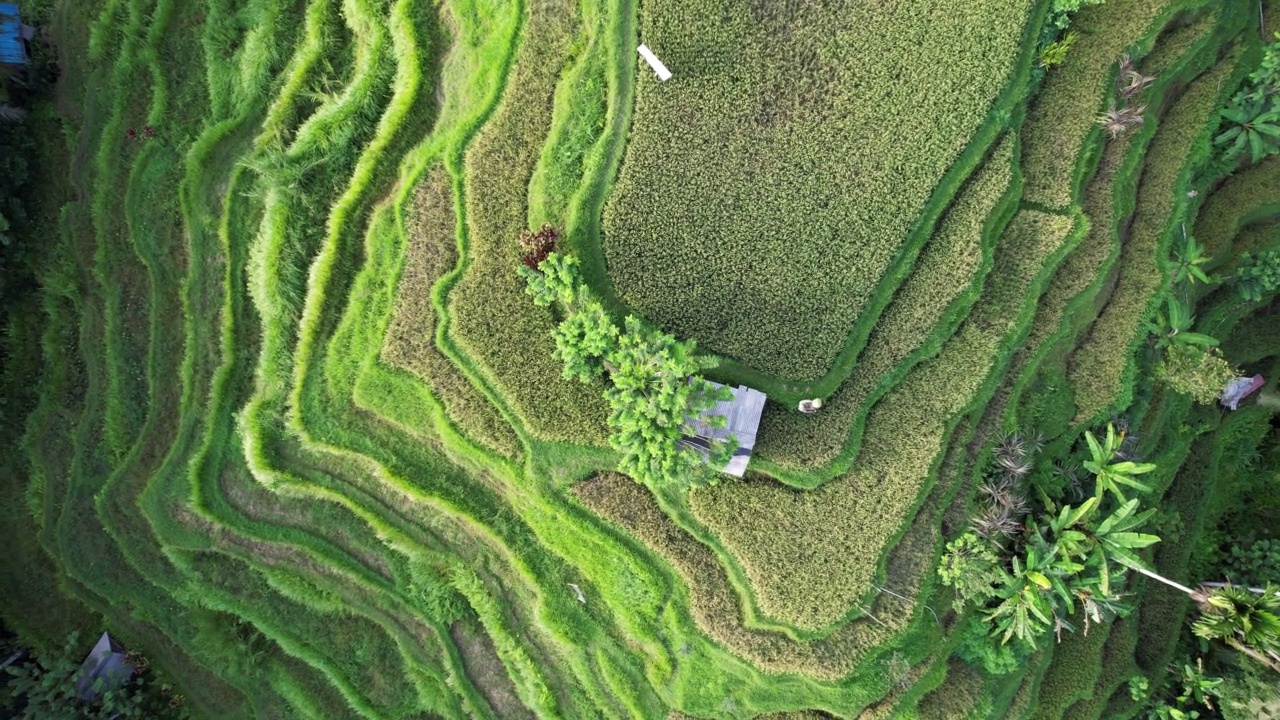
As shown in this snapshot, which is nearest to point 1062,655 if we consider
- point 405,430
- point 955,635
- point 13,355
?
point 955,635

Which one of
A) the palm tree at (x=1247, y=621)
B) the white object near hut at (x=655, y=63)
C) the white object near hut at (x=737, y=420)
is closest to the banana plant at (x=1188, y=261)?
the palm tree at (x=1247, y=621)

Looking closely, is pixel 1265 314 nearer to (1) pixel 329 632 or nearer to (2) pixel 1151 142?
(2) pixel 1151 142

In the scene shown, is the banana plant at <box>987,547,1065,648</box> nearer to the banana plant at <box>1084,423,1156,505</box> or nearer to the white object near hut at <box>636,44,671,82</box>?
the banana plant at <box>1084,423,1156,505</box>

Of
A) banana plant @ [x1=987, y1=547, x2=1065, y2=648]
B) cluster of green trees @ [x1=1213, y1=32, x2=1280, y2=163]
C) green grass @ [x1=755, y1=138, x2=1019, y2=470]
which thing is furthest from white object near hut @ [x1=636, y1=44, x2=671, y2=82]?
cluster of green trees @ [x1=1213, y1=32, x2=1280, y2=163]

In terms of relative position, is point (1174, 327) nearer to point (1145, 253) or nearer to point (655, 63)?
point (1145, 253)

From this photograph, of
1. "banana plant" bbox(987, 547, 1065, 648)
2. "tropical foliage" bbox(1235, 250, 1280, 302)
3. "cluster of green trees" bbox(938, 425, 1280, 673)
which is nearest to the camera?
"banana plant" bbox(987, 547, 1065, 648)

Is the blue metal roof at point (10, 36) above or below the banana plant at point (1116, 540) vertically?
above

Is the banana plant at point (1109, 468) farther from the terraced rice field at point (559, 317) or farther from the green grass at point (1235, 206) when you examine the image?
the green grass at point (1235, 206)
